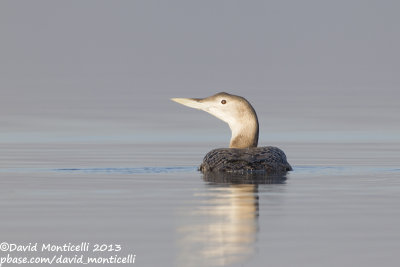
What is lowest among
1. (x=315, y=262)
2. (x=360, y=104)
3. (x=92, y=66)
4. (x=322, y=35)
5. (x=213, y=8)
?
(x=315, y=262)

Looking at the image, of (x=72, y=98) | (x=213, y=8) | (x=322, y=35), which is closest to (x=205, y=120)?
(x=72, y=98)

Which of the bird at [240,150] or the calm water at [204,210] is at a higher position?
the bird at [240,150]

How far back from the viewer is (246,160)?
16.9 meters

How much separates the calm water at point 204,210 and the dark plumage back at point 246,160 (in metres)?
0.19

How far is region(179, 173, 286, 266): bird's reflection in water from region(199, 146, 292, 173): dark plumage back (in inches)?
19.3

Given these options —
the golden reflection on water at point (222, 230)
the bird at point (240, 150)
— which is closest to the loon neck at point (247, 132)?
the bird at point (240, 150)

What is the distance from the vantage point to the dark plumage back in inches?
666

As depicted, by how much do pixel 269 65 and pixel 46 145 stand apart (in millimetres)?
53669

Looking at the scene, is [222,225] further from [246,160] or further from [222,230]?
[246,160]

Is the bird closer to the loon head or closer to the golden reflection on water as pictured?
the loon head

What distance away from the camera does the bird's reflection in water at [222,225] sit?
11584 millimetres

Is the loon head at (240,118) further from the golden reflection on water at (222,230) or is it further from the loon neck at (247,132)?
the golden reflection on water at (222,230)

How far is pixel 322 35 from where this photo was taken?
116062mm

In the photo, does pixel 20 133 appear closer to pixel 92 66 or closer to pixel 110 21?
pixel 92 66
